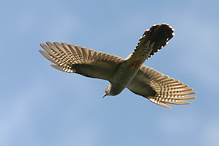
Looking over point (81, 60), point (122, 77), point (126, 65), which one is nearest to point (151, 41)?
point (126, 65)

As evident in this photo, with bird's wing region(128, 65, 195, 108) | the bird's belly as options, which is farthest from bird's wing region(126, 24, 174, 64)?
bird's wing region(128, 65, 195, 108)

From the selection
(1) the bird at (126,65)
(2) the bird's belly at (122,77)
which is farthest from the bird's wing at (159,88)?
(2) the bird's belly at (122,77)

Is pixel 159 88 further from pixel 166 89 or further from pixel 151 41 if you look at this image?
pixel 151 41

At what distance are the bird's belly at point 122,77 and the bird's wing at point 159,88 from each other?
0.76m

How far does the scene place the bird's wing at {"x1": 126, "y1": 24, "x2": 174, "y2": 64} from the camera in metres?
13.6

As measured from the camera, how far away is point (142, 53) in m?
13.8

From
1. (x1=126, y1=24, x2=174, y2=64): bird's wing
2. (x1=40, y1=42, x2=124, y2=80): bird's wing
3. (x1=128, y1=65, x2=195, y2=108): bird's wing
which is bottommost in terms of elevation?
(x1=40, y1=42, x2=124, y2=80): bird's wing

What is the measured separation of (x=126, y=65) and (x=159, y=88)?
6.89ft

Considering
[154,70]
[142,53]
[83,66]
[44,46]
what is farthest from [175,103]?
[44,46]

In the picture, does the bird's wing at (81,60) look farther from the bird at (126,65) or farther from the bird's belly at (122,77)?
the bird's belly at (122,77)

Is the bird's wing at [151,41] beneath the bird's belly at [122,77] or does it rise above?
above

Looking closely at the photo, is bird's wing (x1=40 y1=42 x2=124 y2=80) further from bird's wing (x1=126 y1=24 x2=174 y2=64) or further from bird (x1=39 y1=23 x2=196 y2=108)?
bird's wing (x1=126 y1=24 x2=174 y2=64)

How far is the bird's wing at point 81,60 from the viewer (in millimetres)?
13930

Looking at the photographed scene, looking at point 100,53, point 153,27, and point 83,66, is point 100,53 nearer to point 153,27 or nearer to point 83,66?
point 83,66
